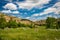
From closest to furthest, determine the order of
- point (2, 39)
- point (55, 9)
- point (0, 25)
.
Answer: point (2, 39) → point (0, 25) → point (55, 9)

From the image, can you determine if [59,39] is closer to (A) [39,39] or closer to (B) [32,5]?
(A) [39,39]

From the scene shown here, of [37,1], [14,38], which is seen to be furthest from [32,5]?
[14,38]

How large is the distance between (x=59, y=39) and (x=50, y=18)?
8581 mm

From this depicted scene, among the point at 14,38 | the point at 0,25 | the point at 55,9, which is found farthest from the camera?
the point at 55,9

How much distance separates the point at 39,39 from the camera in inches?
489

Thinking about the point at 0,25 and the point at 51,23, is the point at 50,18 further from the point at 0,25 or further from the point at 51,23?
the point at 0,25

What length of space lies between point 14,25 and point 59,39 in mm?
10247

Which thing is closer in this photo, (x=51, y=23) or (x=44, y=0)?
(x=44, y=0)

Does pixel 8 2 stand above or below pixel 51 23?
above

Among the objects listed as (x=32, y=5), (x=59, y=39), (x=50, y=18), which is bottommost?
(x=59, y=39)

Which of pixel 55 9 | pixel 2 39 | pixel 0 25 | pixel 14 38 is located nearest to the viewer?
pixel 2 39

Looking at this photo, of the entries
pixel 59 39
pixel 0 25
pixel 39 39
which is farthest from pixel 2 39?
pixel 0 25

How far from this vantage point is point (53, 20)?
71.1ft

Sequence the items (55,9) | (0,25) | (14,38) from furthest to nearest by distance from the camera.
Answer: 1. (55,9)
2. (0,25)
3. (14,38)
